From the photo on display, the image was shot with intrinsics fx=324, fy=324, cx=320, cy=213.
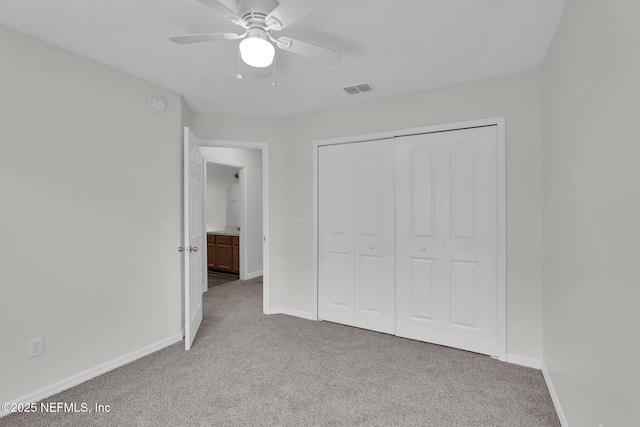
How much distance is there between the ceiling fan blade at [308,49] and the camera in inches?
69.7

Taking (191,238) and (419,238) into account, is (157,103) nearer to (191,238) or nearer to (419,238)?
(191,238)

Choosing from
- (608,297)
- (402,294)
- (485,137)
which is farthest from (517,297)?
(608,297)

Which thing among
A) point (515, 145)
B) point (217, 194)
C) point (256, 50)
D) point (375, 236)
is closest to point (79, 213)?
point (256, 50)

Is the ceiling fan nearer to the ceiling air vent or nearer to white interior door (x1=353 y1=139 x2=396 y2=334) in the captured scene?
the ceiling air vent

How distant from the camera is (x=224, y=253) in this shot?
6113 millimetres

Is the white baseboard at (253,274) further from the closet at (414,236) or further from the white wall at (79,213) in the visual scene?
the white wall at (79,213)

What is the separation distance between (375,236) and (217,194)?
4.41m

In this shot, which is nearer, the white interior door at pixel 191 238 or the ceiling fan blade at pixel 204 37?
the ceiling fan blade at pixel 204 37

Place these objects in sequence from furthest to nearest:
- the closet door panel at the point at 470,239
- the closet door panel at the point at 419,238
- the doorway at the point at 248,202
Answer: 1. the doorway at the point at 248,202
2. the closet door panel at the point at 419,238
3. the closet door panel at the point at 470,239

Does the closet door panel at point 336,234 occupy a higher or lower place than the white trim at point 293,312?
higher

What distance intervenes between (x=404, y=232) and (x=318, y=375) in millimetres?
1487

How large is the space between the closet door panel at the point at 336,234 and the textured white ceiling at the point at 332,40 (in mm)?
773

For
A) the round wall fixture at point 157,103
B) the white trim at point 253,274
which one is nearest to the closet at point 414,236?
the round wall fixture at point 157,103

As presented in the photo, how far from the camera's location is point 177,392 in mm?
2180
